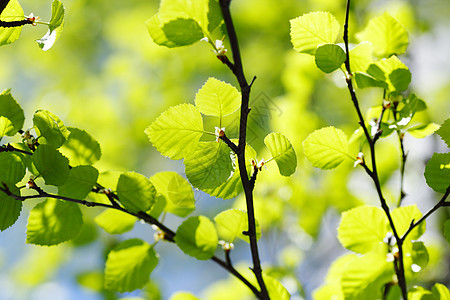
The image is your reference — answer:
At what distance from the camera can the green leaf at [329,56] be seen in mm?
442

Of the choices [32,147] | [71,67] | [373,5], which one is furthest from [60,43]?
[32,147]

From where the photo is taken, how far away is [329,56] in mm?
448

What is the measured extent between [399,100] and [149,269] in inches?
16.2

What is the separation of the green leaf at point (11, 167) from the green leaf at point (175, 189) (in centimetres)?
16

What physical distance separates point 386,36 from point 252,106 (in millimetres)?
207

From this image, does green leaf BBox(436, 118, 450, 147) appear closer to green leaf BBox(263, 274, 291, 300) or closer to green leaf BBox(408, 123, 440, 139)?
green leaf BBox(408, 123, 440, 139)

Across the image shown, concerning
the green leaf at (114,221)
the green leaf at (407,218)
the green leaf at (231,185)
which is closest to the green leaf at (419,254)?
the green leaf at (407,218)

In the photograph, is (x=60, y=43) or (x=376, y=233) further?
(x=60, y=43)

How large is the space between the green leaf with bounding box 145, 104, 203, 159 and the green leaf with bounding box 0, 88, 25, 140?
0.15m

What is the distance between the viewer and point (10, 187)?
1.44 feet

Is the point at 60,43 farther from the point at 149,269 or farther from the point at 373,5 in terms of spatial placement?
the point at 149,269

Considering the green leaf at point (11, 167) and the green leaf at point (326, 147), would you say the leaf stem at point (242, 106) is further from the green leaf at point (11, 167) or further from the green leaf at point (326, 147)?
the green leaf at point (11, 167)

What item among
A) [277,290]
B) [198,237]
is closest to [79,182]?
[198,237]

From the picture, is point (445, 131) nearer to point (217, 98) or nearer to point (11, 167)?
point (217, 98)
